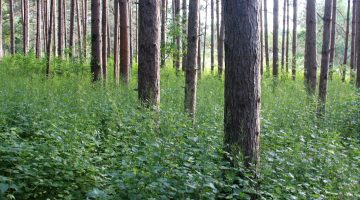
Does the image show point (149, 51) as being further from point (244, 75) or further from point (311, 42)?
point (311, 42)

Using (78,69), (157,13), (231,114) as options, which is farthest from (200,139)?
(78,69)

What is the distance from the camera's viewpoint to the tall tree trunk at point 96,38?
40.3 feet

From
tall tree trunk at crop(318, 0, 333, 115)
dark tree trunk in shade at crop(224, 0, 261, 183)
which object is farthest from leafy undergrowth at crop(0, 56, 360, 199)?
tall tree trunk at crop(318, 0, 333, 115)

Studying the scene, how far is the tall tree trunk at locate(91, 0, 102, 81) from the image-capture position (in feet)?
40.3

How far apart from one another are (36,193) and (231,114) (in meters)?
2.34

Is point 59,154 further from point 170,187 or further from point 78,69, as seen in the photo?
point 78,69

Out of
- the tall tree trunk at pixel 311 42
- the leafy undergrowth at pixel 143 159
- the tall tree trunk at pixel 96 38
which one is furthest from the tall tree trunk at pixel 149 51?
the tall tree trunk at pixel 96 38

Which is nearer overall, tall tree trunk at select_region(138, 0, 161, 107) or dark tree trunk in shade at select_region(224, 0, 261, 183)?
dark tree trunk in shade at select_region(224, 0, 261, 183)

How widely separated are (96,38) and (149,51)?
531 cm

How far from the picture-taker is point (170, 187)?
3.69 metres

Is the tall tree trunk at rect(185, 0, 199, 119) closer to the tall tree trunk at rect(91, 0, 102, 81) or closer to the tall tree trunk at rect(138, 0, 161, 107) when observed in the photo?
the tall tree trunk at rect(138, 0, 161, 107)

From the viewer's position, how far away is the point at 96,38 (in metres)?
12.4

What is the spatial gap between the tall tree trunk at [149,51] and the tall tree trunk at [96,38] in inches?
197

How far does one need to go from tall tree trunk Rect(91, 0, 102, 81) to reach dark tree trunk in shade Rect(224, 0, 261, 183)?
27.2 feet
